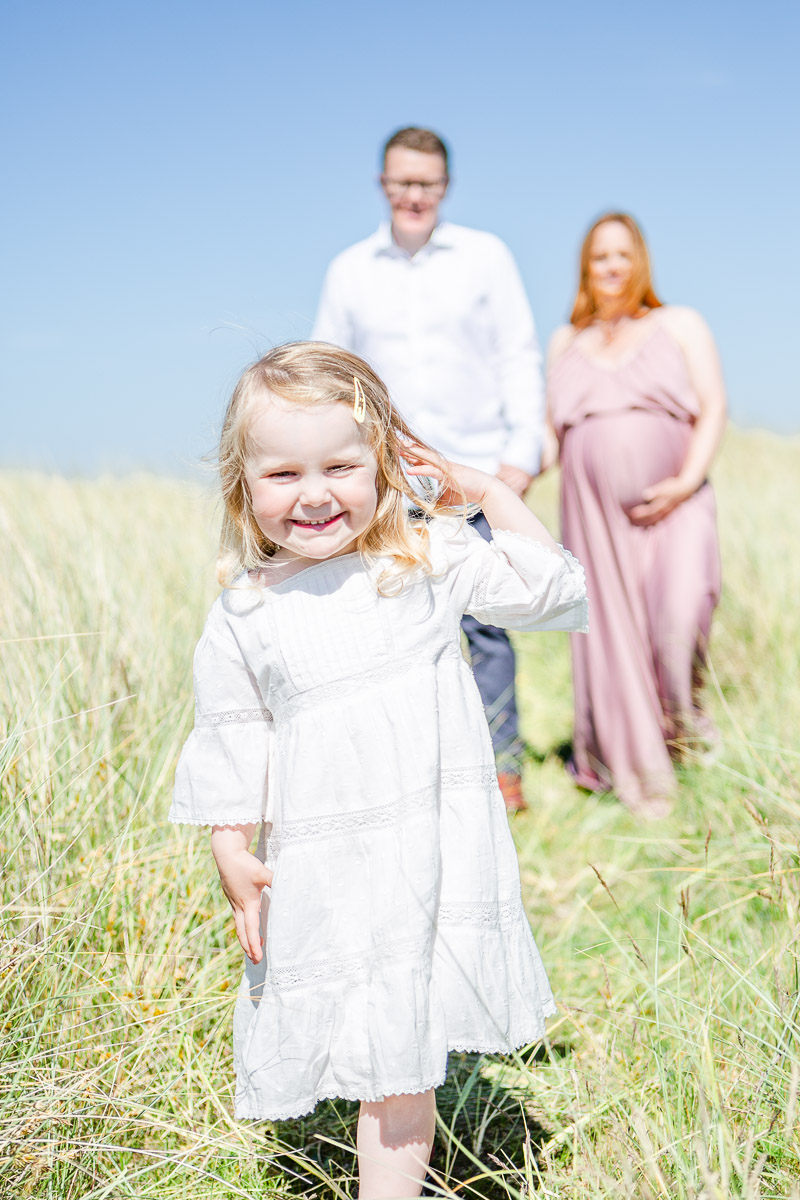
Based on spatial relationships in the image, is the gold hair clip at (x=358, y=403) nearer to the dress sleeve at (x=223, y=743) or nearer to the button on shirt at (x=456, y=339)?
the dress sleeve at (x=223, y=743)

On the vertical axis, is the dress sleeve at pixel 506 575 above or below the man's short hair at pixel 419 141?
below

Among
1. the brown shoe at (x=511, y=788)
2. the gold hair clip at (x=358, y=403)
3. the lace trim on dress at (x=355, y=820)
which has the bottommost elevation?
the brown shoe at (x=511, y=788)

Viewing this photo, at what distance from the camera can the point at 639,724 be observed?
4.27 m

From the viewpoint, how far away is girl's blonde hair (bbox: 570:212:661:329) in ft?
14.2

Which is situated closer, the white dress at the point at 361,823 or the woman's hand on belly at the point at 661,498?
the white dress at the point at 361,823

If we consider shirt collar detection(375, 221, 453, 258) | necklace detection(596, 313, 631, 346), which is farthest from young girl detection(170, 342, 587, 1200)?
necklace detection(596, 313, 631, 346)

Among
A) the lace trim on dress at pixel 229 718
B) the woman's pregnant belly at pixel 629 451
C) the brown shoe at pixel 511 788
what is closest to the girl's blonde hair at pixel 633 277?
the woman's pregnant belly at pixel 629 451

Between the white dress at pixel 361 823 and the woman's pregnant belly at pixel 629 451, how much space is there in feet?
8.37

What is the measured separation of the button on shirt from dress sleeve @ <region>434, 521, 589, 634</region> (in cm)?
171

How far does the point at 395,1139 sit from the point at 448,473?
3.86 feet

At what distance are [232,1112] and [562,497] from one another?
314cm

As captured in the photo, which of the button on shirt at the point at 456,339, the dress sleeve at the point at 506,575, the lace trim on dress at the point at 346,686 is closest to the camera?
the lace trim on dress at the point at 346,686

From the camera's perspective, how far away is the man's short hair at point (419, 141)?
3537mm

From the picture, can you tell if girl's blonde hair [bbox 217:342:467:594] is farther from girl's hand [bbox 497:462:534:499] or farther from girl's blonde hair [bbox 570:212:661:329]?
girl's blonde hair [bbox 570:212:661:329]
